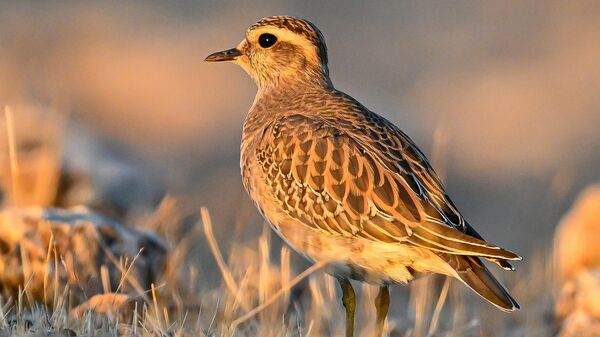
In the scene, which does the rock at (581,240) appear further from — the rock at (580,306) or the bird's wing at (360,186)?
the bird's wing at (360,186)

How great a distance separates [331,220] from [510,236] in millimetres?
7282

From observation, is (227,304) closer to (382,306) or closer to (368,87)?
(382,306)

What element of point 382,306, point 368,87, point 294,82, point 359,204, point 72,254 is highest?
point 294,82

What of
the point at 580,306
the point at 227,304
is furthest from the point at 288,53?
the point at 580,306

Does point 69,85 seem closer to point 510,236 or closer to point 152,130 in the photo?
point 152,130

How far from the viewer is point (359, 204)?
7074 millimetres

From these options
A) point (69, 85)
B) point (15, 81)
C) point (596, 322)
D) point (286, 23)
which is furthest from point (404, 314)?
point (69, 85)

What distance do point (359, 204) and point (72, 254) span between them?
185 centimetres

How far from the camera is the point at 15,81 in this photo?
14.5 m

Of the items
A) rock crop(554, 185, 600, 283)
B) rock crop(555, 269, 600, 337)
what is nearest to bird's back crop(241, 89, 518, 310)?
rock crop(555, 269, 600, 337)

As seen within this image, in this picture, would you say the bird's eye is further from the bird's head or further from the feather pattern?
the feather pattern

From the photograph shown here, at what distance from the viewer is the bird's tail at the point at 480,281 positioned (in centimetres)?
673

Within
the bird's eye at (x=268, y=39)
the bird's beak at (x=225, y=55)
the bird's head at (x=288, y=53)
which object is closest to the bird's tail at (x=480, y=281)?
the bird's head at (x=288, y=53)

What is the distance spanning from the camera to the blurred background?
1427 centimetres
